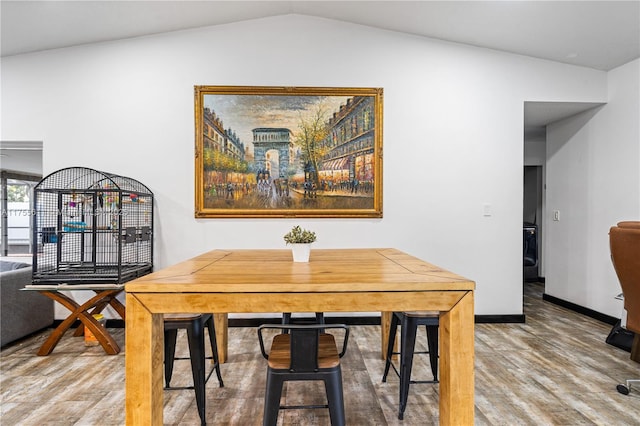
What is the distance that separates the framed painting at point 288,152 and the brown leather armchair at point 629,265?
1896 mm

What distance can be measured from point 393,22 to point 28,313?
445cm

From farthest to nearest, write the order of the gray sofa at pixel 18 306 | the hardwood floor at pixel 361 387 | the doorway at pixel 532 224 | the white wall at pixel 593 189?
the doorway at pixel 532 224 < the white wall at pixel 593 189 < the gray sofa at pixel 18 306 < the hardwood floor at pixel 361 387

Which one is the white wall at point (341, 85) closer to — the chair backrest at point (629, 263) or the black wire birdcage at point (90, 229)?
the black wire birdcage at point (90, 229)

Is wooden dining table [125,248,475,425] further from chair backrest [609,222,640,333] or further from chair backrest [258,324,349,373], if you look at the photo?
chair backrest [609,222,640,333]

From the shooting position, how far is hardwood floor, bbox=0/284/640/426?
194 cm

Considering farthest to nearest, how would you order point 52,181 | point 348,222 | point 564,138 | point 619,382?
point 564,138, point 348,222, point 52,181, point 619,382

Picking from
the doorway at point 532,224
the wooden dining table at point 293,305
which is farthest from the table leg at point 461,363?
the doorway at point 532,224

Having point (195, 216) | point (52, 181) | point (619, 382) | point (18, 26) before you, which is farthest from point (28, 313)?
point (619, 382)

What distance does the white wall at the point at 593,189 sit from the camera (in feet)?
11.3

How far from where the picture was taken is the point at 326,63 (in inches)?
140

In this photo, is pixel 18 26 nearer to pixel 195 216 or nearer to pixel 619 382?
pixel 195 216

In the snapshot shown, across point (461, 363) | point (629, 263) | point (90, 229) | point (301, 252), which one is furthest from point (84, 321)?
point (629, 263)

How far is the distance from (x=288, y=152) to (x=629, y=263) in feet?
9.22

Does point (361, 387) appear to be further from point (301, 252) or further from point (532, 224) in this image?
point (532, 224)
